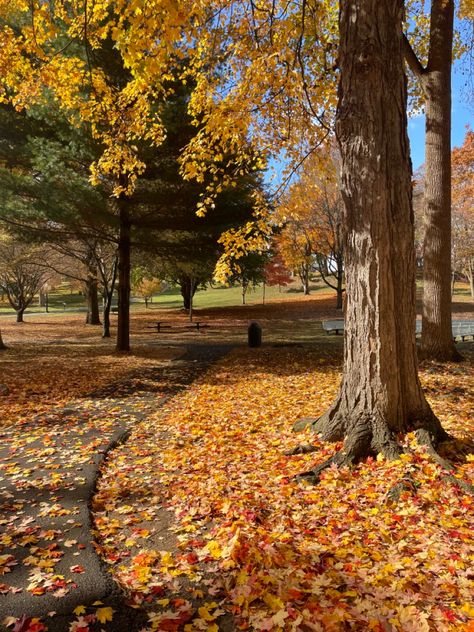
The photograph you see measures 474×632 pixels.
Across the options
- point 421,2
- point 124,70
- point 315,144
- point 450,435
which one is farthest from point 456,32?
point 450,435

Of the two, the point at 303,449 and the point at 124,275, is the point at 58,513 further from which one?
the point at 124,275

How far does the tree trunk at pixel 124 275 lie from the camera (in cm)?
1391

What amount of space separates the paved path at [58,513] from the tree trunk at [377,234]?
8.13 feet

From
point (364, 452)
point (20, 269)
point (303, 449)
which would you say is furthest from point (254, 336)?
point (20, 269)

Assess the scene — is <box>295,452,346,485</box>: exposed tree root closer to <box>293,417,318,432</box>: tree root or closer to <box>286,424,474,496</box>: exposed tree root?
<box>286,424,474,496</box>: exposed tree root

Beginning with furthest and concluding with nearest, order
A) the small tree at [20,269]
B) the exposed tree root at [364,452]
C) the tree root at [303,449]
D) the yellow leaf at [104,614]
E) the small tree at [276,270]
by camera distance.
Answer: the small tree at [276,270]
the small tree at [20,269]
the tree root at [303,449]
the exposed tree root at [364,452]
the yellow leaf at [104,614]

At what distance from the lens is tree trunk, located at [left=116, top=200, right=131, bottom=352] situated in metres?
13.9

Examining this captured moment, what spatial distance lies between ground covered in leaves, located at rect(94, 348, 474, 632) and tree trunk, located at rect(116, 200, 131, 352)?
925 centimetres

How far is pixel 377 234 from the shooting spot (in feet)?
13.7

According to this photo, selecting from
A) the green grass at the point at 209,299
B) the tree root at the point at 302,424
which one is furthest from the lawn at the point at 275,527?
the green grass at the point at 209,299

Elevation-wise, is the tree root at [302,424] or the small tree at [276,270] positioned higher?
the small tree at [276,270]

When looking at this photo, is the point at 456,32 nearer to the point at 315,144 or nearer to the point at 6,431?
the point at 315,144

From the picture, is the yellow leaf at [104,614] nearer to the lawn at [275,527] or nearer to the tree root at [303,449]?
the lawn at [275,527]

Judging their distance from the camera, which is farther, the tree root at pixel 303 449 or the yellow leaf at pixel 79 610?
the tree root at pixel 303 449
